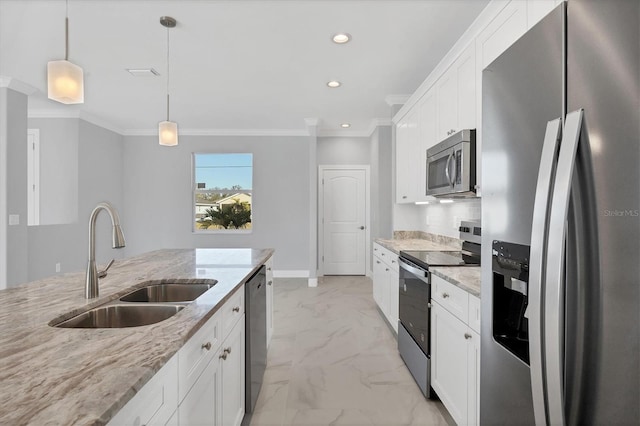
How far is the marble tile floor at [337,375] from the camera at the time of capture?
2.11 metres

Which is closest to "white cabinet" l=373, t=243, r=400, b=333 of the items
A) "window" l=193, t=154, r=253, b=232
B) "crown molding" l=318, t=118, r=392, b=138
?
"crown molding" l=318, t=118, r=392, b=138

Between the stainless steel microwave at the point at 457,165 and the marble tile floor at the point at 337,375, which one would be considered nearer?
the marble tile floor at the point at 337,375

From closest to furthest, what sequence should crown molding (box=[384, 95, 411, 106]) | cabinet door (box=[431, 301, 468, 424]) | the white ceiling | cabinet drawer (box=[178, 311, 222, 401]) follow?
cabinet drawer (box=[178, 311, 222, 401])
cabinet door (box=[431, 301, 468, 424])
the white ceiling
crown molding (box=[384, 95, 411, 106])

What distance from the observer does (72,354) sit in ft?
2.79

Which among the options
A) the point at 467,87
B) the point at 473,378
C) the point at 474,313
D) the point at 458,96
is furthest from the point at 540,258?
the point at 458,96

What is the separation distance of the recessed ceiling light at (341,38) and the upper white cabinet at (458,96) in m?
0.87

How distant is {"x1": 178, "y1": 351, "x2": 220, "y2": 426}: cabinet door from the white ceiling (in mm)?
2400

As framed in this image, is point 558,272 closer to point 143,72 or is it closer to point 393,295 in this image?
point 393,295

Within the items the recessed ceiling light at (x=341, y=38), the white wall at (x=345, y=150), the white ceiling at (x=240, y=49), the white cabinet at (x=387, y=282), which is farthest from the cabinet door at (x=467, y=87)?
the white wall at (x=345, y=150)

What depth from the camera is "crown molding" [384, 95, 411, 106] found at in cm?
441

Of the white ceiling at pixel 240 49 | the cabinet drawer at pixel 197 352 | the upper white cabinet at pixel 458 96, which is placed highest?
the white ceiling at pixel 240 49

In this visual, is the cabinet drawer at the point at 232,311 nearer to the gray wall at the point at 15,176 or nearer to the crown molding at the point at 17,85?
the gray wall at the point at 15,176

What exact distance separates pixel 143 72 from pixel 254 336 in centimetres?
310

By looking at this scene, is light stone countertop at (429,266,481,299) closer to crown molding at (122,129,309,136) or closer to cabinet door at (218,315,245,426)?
cabinet door at (218,315,245,426)
